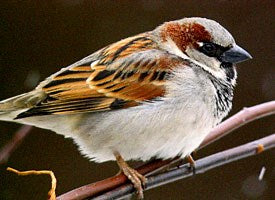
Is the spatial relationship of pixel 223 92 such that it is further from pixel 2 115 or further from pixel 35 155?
pixel 35 155

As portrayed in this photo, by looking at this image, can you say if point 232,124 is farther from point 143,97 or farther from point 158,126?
point 143,97

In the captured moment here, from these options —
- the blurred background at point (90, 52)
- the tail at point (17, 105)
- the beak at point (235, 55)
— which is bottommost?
the blurred background at point (90, 52)

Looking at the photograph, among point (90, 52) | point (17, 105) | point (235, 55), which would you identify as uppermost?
point (235, 55)

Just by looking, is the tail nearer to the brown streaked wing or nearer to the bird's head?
the brown streaked wing

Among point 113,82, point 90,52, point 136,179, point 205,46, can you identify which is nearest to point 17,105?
point 113,82

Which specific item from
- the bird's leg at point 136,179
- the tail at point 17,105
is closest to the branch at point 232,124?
the bird's leg at point 136,179

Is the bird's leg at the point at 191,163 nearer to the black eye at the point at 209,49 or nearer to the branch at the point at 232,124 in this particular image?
the branch at the point at 232,124

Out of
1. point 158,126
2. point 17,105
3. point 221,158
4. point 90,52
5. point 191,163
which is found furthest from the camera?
point 90,52
